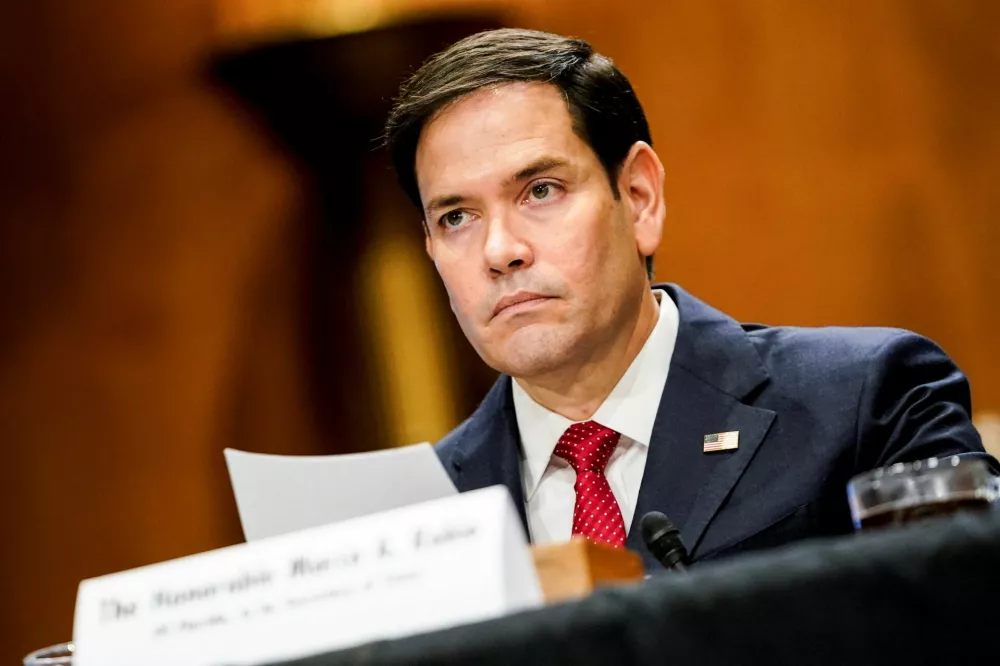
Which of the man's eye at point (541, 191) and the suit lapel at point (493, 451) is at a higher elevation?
the man's eye at point (541, 191)

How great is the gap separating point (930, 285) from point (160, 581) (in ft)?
9.47

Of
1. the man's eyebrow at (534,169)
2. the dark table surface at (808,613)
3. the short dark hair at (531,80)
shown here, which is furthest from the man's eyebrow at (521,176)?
the dark table surface at (808,613)

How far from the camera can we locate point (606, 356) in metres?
2.07

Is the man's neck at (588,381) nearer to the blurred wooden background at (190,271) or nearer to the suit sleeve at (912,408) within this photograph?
the suit sleeve at (912,408)

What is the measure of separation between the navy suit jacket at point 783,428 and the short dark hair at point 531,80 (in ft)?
1.29

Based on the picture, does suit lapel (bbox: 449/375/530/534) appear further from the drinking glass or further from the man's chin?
the drinking glass

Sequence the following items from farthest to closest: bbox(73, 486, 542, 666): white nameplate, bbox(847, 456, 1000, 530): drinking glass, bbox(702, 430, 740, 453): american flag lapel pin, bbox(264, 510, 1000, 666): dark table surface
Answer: bbox(702, 430, 740, 453): american flag lapel pin, bbox(847, 456, 1000, 530): drinking glass, bbox(73, 486, 542, 666): white nameplate, bbox(264, 510, 1000, 666): dark table surface

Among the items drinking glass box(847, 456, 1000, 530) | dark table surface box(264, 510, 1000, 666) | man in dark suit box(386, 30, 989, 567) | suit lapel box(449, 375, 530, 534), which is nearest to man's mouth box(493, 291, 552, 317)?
man in dark suit box(386, 30, 989, 567)

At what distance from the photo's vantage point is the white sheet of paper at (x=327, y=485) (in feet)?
4.29

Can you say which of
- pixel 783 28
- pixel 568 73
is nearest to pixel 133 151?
pixel 783 28

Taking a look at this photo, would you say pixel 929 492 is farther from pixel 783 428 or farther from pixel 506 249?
pixel 506 249

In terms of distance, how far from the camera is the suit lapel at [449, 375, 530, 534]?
206cm

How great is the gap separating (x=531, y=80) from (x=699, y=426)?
657 mm

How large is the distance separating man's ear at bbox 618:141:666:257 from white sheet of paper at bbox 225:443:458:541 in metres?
0.96
